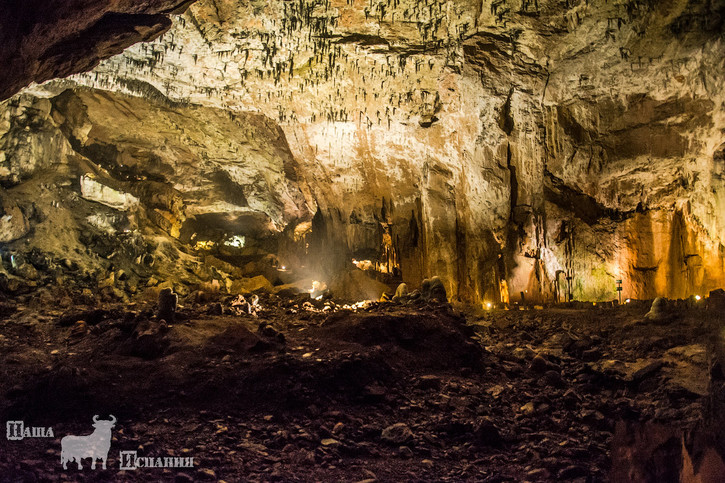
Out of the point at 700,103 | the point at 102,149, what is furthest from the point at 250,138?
the point at 700,103

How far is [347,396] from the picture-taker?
5.78 m

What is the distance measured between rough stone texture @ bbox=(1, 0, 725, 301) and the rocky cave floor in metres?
Result: 6.59

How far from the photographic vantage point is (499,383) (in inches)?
262

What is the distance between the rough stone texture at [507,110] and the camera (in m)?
12.6

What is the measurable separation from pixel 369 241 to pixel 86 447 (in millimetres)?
16990

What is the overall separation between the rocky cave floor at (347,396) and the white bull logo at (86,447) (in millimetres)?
86

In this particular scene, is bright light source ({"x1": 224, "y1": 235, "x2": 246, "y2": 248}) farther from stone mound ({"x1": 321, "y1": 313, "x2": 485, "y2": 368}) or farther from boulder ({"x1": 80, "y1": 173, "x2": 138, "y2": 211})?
stone mound ({"x1": 321, "y1": 313, "x2": 485, "y2": 368})

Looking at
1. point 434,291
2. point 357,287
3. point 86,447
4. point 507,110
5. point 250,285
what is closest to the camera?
point 86,447

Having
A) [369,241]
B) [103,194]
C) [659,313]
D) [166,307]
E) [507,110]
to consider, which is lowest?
[659,313]

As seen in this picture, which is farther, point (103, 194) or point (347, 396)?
point (103, 194)

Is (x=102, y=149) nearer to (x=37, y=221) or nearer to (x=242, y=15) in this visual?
(x=37, y=221)

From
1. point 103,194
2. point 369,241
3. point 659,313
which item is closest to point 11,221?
point 103,194

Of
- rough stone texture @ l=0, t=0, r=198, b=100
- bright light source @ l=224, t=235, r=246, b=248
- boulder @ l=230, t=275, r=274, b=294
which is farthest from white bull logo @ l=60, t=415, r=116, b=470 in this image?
bright light source @ l=224, t=235, r=246, b=248

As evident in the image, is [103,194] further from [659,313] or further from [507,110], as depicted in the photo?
[659,313]
